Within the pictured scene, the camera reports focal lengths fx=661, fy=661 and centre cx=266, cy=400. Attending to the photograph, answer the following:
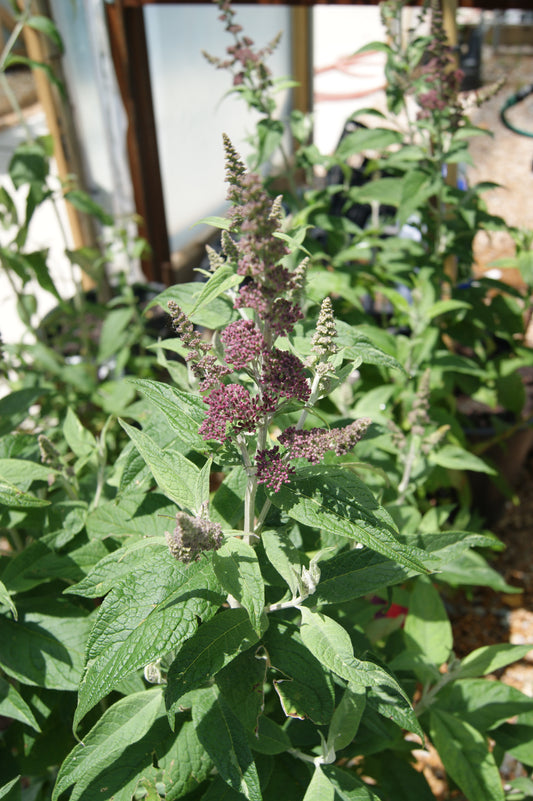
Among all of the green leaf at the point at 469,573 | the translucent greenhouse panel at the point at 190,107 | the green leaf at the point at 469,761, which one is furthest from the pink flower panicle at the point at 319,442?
the translucent greenhouse panel at the point at 190,107

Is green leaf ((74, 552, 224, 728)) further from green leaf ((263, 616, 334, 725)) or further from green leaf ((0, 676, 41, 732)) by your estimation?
green leaf ((0, 676, 41, 732))

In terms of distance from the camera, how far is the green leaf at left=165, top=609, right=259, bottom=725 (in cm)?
87

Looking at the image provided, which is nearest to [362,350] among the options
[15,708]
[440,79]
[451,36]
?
[15,708]

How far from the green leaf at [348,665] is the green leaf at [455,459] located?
0.66m

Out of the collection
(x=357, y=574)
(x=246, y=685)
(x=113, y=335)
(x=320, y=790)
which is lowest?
(x=113, y=335)

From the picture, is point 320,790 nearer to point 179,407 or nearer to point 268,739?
point 268,739

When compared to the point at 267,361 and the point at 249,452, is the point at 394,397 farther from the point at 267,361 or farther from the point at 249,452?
the point at 267,361

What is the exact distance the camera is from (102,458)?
1.33 m

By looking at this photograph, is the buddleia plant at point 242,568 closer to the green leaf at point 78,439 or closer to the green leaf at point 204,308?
the green leaf at point 204,308

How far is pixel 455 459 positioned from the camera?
63.2 inches

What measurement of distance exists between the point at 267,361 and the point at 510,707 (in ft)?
3.13

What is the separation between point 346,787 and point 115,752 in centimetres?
36

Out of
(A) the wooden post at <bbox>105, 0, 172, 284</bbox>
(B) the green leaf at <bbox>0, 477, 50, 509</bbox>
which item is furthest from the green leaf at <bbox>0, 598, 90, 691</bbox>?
(A) the wooden post at <bbox>105, 0, 172, 284</bbox>

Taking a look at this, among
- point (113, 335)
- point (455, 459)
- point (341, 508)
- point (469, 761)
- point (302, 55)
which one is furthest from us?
point (302, 55)
